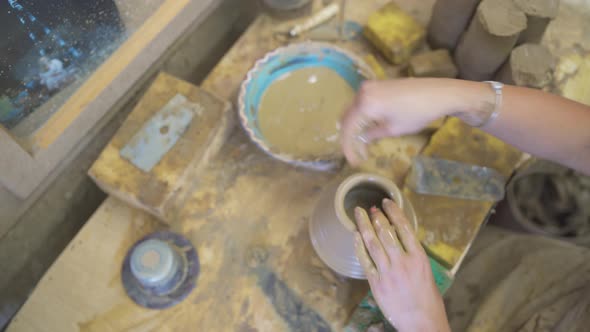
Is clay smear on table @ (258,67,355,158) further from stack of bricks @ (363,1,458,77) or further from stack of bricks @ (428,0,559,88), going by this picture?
Answer: stack of bricks @ (428,0,559,88)

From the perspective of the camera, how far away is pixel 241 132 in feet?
4.35

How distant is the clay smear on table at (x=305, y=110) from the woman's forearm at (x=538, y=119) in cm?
37

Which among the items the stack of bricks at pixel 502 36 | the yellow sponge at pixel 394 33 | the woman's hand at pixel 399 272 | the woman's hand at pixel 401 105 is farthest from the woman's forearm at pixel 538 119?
the yellow sponge at pixel 394 33

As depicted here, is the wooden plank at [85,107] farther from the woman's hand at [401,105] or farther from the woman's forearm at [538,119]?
the woman's forearm at [538,119]

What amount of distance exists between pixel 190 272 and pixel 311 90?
619 millimetres

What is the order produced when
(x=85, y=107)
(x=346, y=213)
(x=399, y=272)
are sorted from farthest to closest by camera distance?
(x=85, y=107) → (x=346, y=213) → (x=399, y=272)

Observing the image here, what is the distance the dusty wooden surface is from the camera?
3.62 feet

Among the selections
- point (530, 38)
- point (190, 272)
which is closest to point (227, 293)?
point (190, 272)

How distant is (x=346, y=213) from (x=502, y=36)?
25.2 inches

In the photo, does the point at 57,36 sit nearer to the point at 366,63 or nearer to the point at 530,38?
the point at 366,63

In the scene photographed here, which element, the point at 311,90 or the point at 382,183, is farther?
the point at 311,90

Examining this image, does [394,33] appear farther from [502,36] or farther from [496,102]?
[496,102]

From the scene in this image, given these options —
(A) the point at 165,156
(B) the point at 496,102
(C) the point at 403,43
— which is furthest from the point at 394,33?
(A) the point at 165,156

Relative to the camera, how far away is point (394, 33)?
138cm
